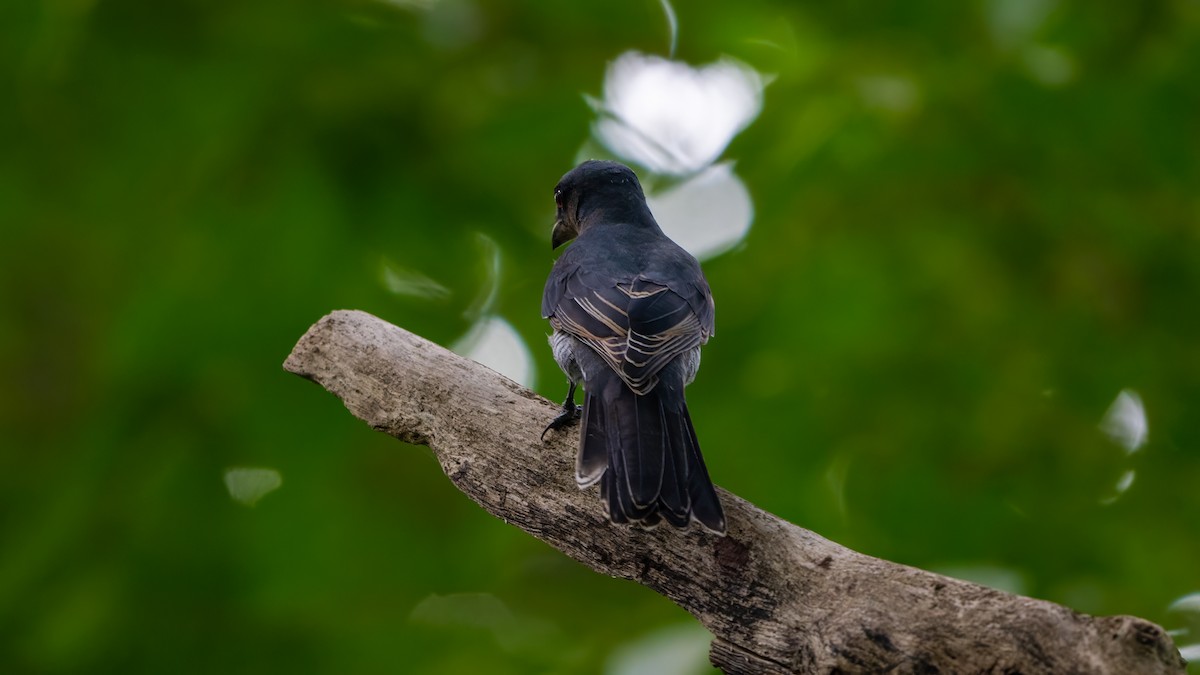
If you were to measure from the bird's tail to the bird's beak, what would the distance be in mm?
1593

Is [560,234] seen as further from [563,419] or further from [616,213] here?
[563,419]

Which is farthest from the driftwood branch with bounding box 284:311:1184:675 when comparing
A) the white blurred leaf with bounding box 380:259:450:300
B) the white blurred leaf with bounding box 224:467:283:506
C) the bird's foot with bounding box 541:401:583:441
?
the white blurred leaf with bounding box 380:259:450:300

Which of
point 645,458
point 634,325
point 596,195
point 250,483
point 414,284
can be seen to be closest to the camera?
point 645,458

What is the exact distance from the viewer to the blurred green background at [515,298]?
159 inches

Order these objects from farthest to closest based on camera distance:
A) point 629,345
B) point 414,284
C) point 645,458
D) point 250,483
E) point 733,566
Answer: point 414,284, point 250,483, point 629,345, point 645,458, point 733,566

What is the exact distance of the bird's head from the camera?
15.4ft

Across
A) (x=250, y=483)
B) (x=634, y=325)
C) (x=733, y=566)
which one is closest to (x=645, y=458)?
(x=733, y=566)

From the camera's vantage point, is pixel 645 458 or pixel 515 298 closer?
pixel 645 458

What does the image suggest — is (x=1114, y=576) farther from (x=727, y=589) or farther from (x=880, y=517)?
(x=727, y=589)

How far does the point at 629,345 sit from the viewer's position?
3385mm

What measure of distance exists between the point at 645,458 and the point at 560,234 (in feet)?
6.86

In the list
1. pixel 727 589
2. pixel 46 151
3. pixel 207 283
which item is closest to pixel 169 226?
pixel 207 283

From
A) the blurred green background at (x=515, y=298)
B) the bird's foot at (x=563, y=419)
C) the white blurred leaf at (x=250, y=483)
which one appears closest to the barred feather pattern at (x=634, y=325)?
the bird's foot at (x=563, y=419)

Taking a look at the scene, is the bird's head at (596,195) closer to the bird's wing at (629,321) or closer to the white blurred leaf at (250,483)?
the bird's wing at (629,321)
